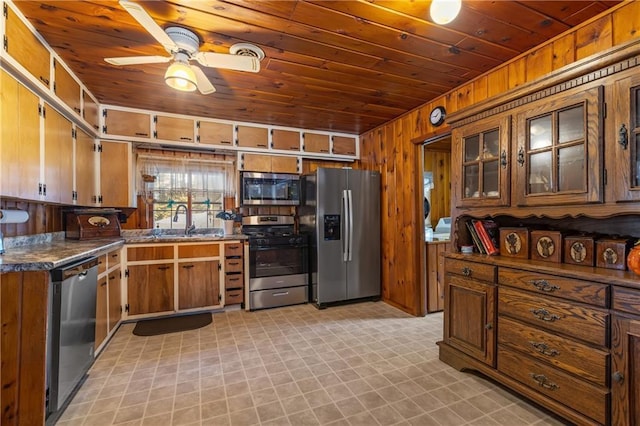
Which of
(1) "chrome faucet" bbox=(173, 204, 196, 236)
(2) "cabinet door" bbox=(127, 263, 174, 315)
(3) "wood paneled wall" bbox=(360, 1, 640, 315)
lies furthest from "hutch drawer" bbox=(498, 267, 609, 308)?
(1) "chrome faucet" bbox=(173, 204, 196, 236)

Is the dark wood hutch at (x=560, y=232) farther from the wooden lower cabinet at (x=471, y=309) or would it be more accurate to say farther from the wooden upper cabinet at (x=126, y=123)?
the wooden upper cabinet at (x=126, y=123)

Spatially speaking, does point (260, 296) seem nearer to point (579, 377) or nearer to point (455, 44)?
point (579, 377)

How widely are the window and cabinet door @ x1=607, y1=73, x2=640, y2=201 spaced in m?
3.69

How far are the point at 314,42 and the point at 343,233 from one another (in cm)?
229

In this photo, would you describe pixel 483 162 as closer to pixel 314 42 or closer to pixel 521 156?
pixel 521 156

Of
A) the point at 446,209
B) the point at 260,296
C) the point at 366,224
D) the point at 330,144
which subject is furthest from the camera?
the point at 446,209

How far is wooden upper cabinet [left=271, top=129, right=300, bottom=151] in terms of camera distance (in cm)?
393

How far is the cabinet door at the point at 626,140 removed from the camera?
138cm

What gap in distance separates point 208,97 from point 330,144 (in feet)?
6.07

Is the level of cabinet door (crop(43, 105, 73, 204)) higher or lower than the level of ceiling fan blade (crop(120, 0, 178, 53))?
lower

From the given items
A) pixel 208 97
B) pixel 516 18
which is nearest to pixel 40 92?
pixel 208 97

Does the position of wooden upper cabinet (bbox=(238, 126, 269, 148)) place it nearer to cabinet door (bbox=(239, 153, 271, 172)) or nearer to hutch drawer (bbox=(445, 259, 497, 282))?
cabinet door (bbox=(239, 153, 271, 172))

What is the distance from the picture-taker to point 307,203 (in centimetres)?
391

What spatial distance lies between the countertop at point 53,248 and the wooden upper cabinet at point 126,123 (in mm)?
1193
